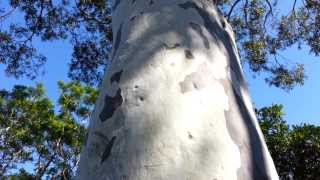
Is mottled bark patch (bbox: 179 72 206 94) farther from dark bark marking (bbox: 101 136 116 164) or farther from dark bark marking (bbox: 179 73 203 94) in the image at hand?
dark bark marking (bbox: 101 136 116 164)

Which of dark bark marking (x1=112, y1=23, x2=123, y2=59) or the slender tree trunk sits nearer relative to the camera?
the slender tree trunk

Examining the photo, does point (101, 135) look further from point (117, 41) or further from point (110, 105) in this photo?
point (117, 41)

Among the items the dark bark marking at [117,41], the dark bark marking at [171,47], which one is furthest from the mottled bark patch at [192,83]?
the dark bark marking at [117,41]

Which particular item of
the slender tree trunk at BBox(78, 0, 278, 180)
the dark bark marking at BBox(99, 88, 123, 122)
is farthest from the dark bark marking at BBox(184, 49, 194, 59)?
the dark bark marking at BBox(99, 88, 123, 122)

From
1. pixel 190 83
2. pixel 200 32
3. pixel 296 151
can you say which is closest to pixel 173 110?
pixel 190 83

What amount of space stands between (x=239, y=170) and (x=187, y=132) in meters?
0.17

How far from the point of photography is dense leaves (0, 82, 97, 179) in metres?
12.0

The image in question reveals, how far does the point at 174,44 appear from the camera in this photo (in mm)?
1631

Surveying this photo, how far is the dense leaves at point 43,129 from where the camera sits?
12.0m

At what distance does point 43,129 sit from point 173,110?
37.8 feet

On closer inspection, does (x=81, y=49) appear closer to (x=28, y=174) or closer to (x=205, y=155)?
(x=28, y=174)

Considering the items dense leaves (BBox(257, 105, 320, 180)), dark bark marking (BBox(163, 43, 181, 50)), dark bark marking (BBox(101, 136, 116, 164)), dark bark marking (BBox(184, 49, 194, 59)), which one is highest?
dense leaves (BBox(257, 105, 320, 180))

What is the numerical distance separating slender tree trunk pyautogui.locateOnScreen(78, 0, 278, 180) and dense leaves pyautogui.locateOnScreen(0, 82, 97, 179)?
10299mm

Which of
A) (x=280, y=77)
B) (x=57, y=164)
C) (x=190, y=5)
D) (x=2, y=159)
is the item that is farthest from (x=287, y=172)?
(x=190, y=5)
